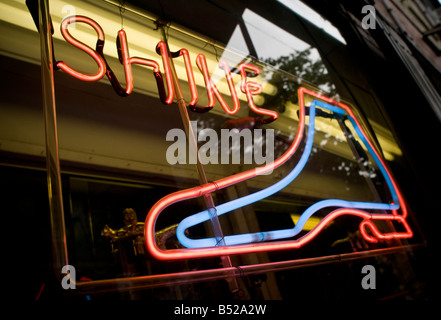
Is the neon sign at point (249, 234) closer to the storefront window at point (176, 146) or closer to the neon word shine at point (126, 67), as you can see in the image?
the storefront window at point (176, 146)

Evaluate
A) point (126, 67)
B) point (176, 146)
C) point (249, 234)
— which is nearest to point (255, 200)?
point (249, 234)

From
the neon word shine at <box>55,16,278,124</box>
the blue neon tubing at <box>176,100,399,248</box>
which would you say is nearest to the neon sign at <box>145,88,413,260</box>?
the blue neon tubing at <box>176,100,399,248</box>

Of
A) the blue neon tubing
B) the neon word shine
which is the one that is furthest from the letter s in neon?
the blue neon tubing

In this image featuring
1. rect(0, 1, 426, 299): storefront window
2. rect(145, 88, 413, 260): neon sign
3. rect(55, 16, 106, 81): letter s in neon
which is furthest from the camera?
rect(0, 1, 426, 299): storefront window

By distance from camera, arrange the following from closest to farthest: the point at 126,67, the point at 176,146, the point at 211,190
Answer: the point at 211,190 < the point at 126,67 < the point at 176,146

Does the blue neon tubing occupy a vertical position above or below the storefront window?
below

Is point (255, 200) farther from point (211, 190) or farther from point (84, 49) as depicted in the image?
point (84, 49)

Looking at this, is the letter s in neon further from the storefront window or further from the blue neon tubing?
the blue neon tubing

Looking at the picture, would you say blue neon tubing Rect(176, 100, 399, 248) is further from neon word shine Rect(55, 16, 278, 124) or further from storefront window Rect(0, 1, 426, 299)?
neon word shine Rect(55, 16, 278, 124)

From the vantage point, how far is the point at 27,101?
7.68ft

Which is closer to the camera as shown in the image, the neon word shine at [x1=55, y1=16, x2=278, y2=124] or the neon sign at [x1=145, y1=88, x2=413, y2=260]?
the neon sign at [x1=145, y1=88, x2=413, y2=260]

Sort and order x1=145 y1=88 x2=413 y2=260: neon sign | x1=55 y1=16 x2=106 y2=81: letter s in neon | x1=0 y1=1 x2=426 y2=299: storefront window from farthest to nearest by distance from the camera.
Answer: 1. x1=0 y1=1 x2=426 y2=299: storefront window
2. x1=55 y1=16 x2=106 y2=81: letter s in neon
3. x1=145 y1=88 x2=413 y2=260: neon sign

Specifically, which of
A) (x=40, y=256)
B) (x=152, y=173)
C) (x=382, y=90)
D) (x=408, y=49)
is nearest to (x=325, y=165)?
(x=382, y=90)
